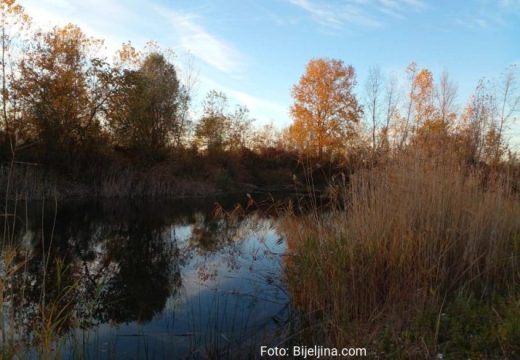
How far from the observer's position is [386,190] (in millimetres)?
4094

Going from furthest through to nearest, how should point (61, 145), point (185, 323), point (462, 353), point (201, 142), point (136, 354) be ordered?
point (201, 142) → point (61, 145) → point (185, 323) → point (136, 354) → point (462, 353)

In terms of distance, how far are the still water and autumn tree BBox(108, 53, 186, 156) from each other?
1119 centimetres

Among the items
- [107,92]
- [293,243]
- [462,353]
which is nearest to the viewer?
[462,353]

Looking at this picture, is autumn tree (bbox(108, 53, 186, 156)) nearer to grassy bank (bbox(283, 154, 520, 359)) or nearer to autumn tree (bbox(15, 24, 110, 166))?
autumn tree (bbox(15, 24, 110, 166))

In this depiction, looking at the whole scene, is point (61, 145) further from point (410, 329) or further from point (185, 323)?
point (410, 329)

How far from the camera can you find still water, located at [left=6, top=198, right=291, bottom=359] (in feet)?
10.7

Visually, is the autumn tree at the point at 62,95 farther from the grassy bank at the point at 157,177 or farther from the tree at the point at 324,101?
the tree at the point at 324,101

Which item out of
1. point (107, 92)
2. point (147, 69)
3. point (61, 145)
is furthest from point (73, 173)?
point (147, 69)

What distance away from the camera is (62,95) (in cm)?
1670

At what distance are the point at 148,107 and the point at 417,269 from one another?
65.9 ft

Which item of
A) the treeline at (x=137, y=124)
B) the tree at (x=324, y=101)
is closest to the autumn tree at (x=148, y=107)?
the treeline at (x=137, y=124)

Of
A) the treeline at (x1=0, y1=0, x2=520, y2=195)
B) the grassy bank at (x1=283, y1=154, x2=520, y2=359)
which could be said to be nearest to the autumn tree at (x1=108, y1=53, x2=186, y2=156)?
the treeline at (x1=0, y1=0, x2=520, y2=195)

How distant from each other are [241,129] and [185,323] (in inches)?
1041

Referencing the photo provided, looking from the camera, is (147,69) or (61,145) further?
(147,69)
